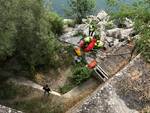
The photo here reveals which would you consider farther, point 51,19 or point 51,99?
point 51,19

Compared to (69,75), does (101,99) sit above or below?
above

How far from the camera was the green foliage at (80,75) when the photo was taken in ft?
70.2

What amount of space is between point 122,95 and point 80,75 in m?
8.12

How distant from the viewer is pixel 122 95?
1366 cm

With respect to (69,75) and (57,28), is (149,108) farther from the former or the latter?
(57,28)

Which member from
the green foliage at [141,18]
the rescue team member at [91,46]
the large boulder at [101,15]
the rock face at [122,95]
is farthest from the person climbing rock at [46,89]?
the large boulder at [101,15]

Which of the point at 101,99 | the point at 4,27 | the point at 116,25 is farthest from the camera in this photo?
the point at 116,25

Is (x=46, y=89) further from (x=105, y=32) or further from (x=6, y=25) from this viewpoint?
(x=105, y=32)

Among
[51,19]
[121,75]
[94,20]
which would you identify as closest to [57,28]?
[51,19]

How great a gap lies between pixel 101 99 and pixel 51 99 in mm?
8012

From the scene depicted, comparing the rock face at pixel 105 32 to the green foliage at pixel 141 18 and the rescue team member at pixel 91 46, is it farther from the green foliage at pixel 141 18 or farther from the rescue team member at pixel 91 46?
the green foliage at pixel 141 18

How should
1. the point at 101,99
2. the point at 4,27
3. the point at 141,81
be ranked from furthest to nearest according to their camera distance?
1. the point at 4,27
2. the point at 141,81
3. the point at 101,99

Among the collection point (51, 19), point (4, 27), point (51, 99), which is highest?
point (4, 27)

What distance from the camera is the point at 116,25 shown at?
27.6 meters
